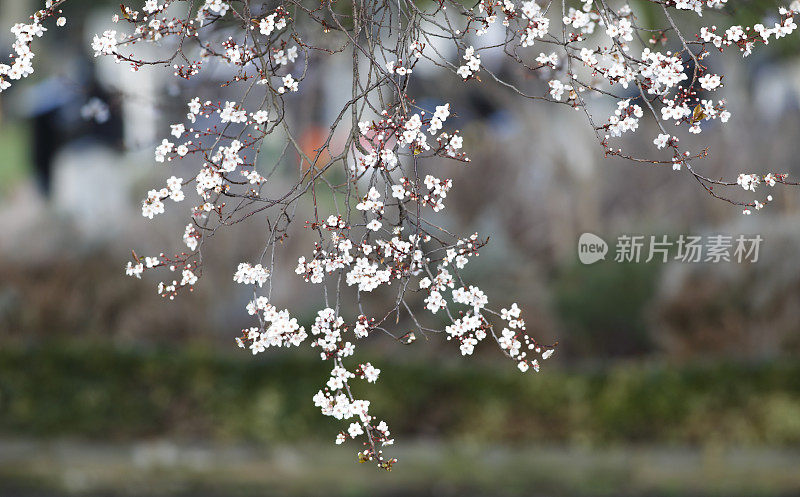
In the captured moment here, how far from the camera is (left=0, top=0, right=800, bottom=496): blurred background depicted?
18.6 feet

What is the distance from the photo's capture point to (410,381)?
5.96 m

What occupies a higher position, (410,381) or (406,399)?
(410,381)

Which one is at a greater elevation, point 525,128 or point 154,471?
point 525,128

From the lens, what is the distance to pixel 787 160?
8.19 metres

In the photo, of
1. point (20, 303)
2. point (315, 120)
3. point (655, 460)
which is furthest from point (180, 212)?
point (315, 120)

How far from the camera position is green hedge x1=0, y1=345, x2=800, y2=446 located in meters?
5.79

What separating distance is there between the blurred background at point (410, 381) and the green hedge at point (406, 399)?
0.5 inches

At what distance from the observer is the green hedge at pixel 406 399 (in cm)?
579

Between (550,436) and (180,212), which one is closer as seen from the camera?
(550,436)

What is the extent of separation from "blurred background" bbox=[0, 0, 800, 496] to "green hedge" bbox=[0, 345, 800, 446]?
0.04 ft

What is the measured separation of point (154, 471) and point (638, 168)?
19.6 ft

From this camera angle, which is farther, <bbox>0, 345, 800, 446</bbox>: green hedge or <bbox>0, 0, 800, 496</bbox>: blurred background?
<bbox>0, 345, 800, 446</bbox>: green hedge

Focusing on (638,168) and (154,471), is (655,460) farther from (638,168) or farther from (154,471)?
(638,168)

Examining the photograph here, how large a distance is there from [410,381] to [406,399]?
12 centimetres
